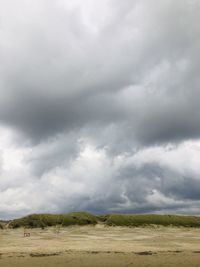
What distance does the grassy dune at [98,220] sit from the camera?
99.4 metres

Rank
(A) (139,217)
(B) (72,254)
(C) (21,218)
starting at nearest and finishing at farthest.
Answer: (B) (72,254) → (C) (21,218) → (A) (139,217)

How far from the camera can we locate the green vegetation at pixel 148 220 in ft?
347

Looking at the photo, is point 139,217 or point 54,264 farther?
point 139,217

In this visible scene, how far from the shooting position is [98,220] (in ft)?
353

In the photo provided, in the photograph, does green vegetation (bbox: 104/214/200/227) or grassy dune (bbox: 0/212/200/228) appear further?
green vegetation (bbox: 104/214/200/227)

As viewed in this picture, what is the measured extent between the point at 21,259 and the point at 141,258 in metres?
11.0

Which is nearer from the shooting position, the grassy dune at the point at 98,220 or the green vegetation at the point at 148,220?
the grassy dune at the point at 98,220

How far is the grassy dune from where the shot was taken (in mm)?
99375

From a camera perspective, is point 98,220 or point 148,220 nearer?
point 98,220

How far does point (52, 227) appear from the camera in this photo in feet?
314

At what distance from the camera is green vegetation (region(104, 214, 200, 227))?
106 metres

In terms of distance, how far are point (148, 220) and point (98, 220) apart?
52.3 ft

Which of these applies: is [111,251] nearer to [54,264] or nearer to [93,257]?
[93,257]

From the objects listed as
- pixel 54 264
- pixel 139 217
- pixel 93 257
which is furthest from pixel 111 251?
pixel 139 217
